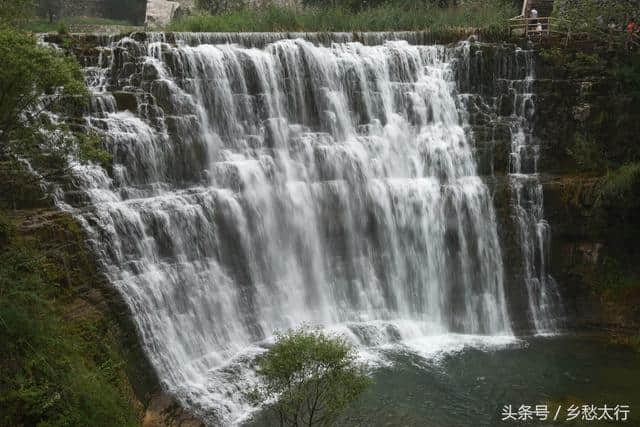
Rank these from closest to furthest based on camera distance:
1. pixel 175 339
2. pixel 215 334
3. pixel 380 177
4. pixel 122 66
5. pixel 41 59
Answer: pixel 41 59
pixel 175 339
pixel 215 334
pixel 122 66
pixel 380 177

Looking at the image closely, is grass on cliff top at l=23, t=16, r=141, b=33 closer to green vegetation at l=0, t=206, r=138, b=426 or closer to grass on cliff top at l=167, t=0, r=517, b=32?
grass on cliff top at l=167, t=0, r=517, b=32

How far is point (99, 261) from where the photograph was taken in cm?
1834

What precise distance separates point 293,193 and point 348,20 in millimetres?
13914

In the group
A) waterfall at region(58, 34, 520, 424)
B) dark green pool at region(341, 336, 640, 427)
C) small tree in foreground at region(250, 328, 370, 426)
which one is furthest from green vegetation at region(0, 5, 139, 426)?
dark green pool at region(341, 336, 640, 427)

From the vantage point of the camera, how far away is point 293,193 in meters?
24.7

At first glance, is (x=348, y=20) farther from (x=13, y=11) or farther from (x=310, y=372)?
(x=310, y=372)

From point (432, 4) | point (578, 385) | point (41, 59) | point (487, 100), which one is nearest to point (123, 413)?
point (41, 59)

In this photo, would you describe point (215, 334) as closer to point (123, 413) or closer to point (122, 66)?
point (123, 413)

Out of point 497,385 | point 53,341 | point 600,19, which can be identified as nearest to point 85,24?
point 600,19

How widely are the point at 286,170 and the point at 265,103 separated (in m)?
3.07

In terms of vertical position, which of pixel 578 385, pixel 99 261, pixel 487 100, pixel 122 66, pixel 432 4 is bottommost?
pixel 578 385

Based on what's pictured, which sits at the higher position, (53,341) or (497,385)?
(53,341)

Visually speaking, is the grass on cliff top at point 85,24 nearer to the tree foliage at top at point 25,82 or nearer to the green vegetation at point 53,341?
the tree foliage at top at point 25,82

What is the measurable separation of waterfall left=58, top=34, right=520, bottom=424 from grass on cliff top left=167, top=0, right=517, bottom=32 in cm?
497
